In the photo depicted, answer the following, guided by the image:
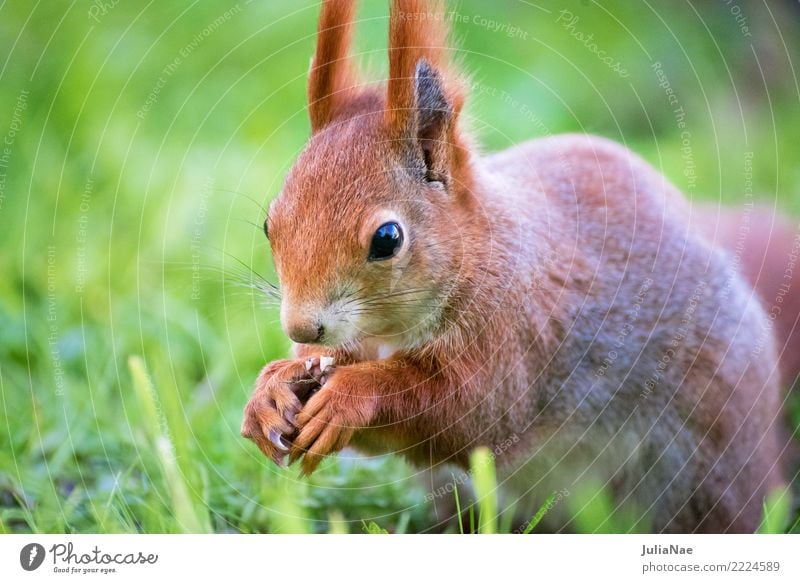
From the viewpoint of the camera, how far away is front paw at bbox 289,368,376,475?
4.44ft

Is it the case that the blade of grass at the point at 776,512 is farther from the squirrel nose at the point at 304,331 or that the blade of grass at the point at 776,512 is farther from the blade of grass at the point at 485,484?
the squirrel nose at the point at 304,331

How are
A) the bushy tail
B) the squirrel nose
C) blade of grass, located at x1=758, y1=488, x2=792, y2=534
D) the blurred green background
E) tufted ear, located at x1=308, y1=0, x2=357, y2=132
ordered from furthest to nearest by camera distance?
the bushy tail < the blurred green background < blade of grass, located at x1=758, y1=488, x2=792, y2=534 < tufted ear, located at x1=308, y1=0, x2=357, y2=132 < the squirrel nose

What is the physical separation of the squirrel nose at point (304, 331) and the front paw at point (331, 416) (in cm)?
12

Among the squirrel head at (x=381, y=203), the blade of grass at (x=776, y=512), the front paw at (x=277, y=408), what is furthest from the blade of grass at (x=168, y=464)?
the blade of grass at (x=776, y=512)

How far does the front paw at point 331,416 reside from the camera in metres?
1.35

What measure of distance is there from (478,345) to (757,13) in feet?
3.99

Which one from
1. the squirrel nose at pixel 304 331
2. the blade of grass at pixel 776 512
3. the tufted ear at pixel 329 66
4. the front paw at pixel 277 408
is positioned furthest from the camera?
the blade of grass at pixel 776 512

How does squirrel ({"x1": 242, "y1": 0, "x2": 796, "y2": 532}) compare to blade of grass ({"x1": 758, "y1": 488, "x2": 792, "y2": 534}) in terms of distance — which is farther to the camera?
blade of grass ({"x1": 758, "y1": 488, "x2": 792, "y2": 534})

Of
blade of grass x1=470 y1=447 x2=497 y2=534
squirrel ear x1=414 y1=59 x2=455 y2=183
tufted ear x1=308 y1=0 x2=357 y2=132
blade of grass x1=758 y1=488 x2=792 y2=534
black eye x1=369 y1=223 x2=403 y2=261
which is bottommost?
blade of grass x1=758 y1=488 x2=792 y2=534

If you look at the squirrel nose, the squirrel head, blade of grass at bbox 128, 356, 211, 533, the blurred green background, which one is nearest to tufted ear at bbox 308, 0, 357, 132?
the squirrel head

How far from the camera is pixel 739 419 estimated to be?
1.67m

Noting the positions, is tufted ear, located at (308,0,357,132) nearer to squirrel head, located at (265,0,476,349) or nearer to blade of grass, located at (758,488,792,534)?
squirrel head, located at (265,0,476,349)

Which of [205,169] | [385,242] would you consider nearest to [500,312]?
[385,242]
